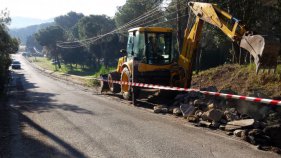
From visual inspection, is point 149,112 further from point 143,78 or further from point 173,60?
point 173,60

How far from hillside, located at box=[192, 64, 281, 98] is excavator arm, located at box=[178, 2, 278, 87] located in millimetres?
2737

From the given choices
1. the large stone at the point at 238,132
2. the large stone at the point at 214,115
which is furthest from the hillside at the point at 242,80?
the large stone at the point at 238,132

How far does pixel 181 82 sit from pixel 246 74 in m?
3.59

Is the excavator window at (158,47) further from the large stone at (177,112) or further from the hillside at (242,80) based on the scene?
the large stone at (177,112)

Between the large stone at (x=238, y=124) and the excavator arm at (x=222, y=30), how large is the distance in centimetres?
142

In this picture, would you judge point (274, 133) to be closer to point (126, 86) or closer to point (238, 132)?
point (238, 132)

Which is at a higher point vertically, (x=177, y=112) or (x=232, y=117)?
(x=232, y=117)

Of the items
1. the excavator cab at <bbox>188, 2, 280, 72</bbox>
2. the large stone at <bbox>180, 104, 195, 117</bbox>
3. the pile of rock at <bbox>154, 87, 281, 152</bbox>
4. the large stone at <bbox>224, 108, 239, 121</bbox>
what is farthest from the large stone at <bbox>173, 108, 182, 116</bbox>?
the excavator cab at <bbox>188, 2, 280, 72</bbox>

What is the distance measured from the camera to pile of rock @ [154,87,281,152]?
26.7ft

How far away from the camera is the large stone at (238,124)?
8.93 metres

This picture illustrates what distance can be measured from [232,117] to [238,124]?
789 mm

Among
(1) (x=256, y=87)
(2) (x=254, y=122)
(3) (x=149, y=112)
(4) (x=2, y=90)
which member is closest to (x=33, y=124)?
(3) (x=149, y=112)

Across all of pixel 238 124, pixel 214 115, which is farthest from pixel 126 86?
pixel 238 124

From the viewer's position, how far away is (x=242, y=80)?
1583 cm
